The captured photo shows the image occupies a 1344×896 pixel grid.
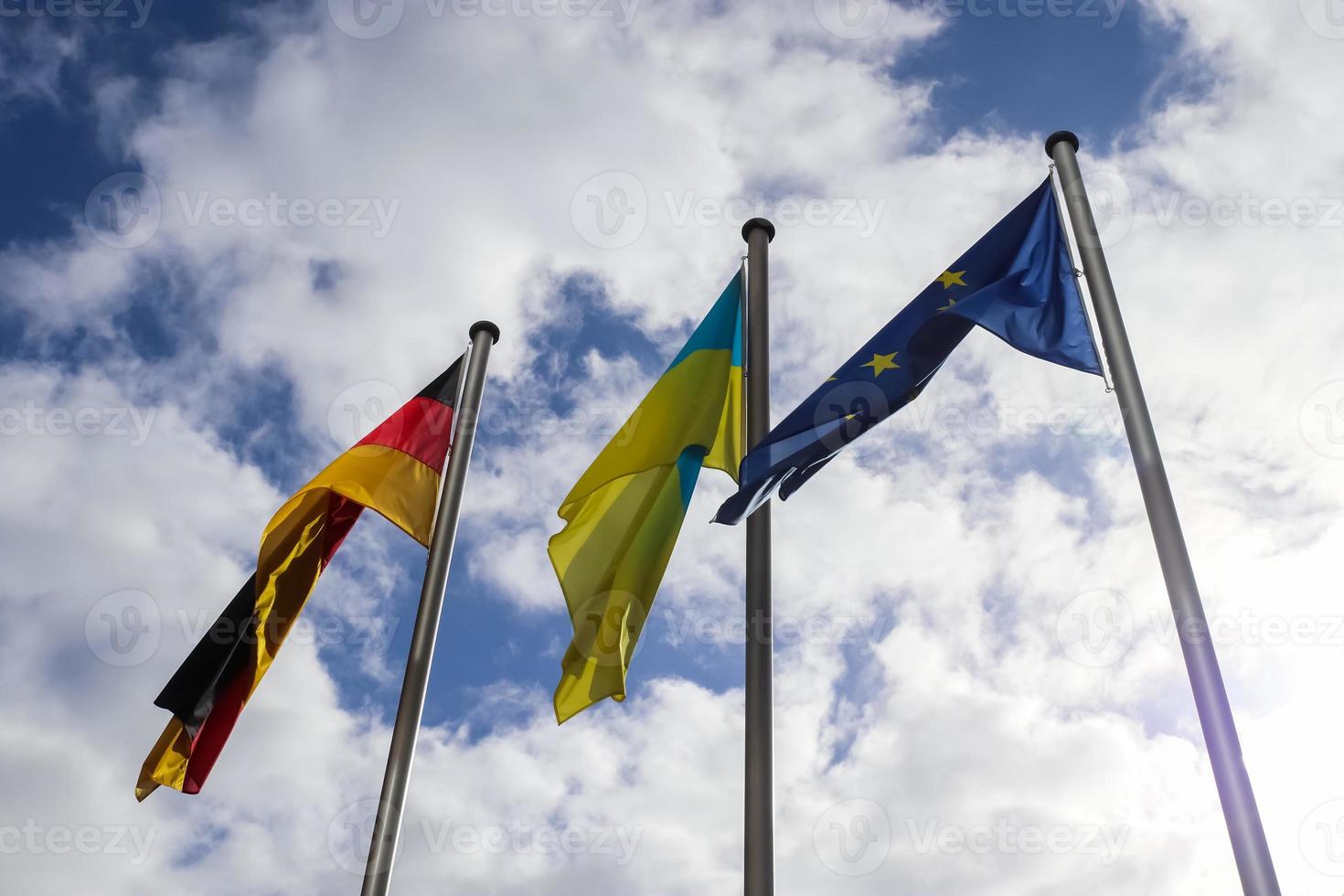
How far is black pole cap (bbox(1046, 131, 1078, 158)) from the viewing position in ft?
33.4

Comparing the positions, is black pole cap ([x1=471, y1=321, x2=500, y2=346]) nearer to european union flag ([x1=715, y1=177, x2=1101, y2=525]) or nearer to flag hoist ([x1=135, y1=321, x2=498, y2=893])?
flag hoist ([x1=135, y1=321, x2=498, y2=893])

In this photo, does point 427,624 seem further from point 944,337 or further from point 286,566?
point 944,337

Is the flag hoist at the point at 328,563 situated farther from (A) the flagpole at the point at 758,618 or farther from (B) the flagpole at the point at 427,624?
(A) the flagpole at the point at 758,618

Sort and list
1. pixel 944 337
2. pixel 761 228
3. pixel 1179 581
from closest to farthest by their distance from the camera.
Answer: pixel 1179 581 → pixel 944 337 → pixel 761 228

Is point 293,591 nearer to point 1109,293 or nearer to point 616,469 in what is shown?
point 616,469

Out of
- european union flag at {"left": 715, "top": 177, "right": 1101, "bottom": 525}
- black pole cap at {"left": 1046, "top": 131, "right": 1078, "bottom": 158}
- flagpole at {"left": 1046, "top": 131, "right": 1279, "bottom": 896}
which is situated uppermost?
black pole cap at {"left": 1046, "top": 131, "right": 1078, "bottom": 158}

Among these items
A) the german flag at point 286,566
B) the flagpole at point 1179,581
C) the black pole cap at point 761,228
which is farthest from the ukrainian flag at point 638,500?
the flagpole at point 1179,581

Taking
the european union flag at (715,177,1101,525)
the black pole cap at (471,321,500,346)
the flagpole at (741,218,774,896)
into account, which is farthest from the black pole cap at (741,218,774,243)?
the black pole cap at (471,321,500,346)

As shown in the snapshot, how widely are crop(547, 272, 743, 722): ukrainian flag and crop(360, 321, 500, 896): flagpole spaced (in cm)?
162

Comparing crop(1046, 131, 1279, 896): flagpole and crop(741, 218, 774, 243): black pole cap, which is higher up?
crop(741, 218, 774, 243): black pole cap

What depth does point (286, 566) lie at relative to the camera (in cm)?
1147

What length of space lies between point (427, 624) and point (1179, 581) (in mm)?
6837

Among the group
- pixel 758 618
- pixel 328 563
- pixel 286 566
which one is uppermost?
pixel 328 563

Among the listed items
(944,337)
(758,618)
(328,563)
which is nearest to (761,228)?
(944,337)
